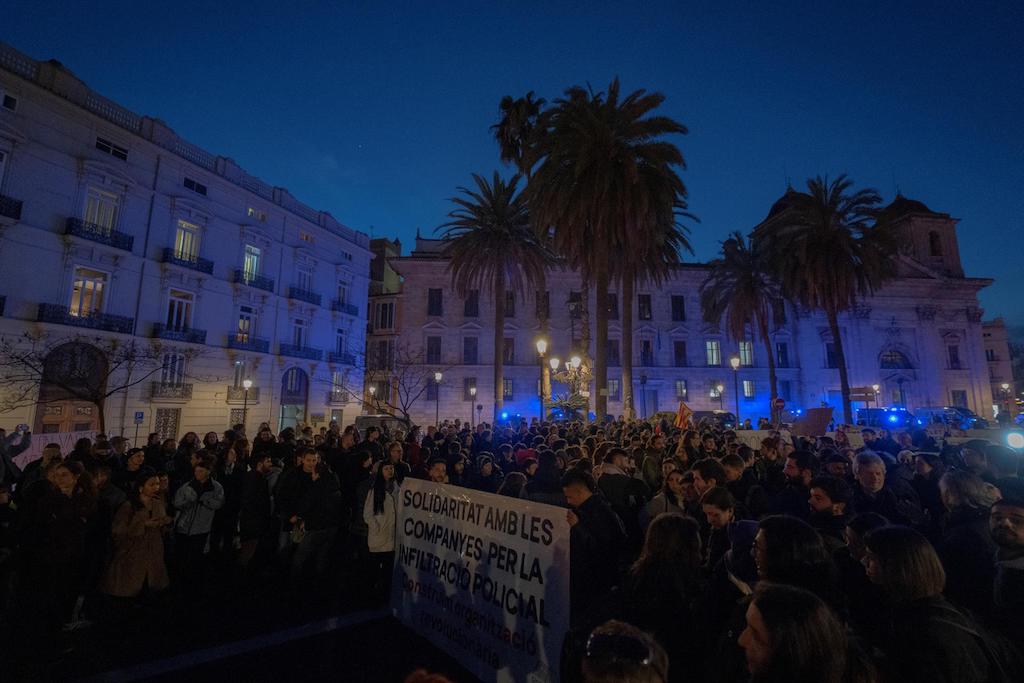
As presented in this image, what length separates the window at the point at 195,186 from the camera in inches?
1105

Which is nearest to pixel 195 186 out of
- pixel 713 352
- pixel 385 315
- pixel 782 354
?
pixel 385 315

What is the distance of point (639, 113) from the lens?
22.3 m

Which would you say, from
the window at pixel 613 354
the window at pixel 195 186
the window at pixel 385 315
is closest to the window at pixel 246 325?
the window at pixel 195 186

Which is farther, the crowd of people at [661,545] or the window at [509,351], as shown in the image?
the window at [509,351]

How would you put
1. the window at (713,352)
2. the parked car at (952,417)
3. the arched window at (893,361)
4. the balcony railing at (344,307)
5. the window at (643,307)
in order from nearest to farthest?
1. the parked car at (952,417)
2. the balcony railing at (344,307)
3. the window at (713,352)
4. the window at (643,307)
5. the arched window at (893,361)

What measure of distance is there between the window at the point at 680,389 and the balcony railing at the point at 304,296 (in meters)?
31.1

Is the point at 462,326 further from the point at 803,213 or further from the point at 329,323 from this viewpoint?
the point at 803,213

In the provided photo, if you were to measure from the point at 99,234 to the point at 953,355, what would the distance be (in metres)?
68.3

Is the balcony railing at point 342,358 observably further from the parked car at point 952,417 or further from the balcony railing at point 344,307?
the parked car at point 952,417

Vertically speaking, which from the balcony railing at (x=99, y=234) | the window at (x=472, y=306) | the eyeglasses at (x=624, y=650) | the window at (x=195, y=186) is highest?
the window at (x=195, y=186)

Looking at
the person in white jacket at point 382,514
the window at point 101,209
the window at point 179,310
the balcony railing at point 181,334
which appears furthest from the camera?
the window at point 179,310

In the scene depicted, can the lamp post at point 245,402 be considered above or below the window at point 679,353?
below

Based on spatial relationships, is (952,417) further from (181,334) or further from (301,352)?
(181,334)

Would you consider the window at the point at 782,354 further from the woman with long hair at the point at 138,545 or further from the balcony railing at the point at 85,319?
the woman with long hair at the point at 138,545
